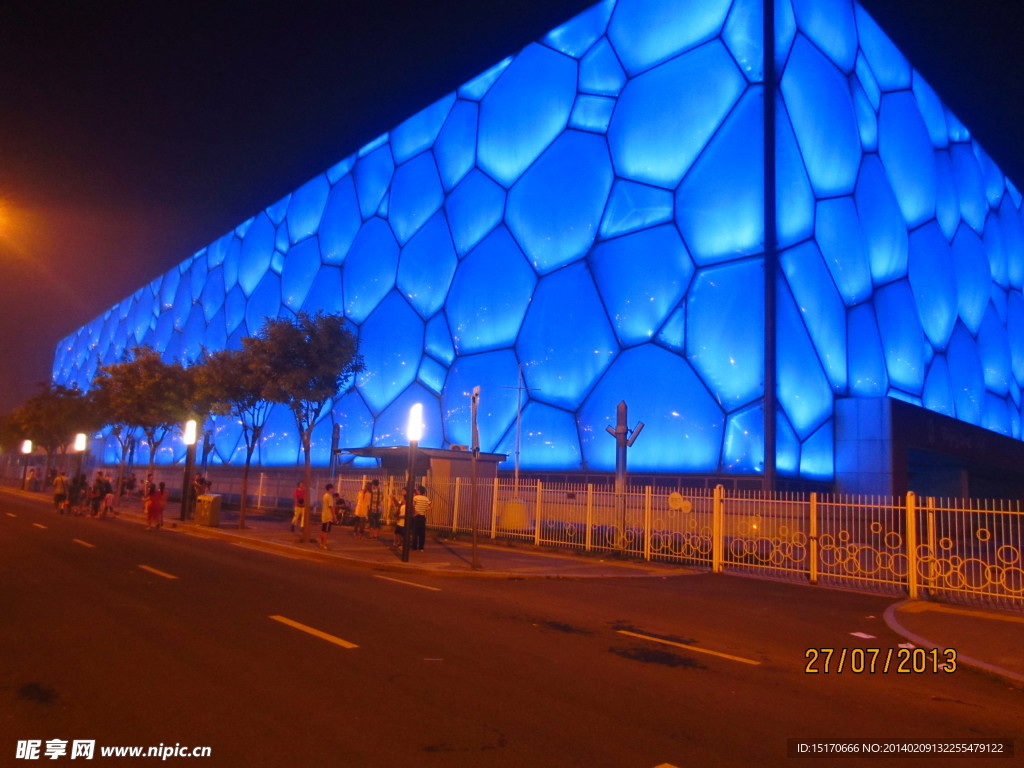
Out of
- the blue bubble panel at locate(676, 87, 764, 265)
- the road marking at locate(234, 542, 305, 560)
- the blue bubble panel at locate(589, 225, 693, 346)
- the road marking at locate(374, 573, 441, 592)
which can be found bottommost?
the road marking at locate(234, 542, 305, 560)

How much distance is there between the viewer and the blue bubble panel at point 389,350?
35.7 meters

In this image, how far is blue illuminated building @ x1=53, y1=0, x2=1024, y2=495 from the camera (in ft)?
79.0

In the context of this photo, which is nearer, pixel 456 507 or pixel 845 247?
pixel 456 507

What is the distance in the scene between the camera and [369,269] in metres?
39.5

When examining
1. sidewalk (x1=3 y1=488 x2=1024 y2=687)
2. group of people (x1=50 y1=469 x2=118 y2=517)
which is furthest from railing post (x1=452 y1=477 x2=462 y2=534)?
group of people (x1=50 y1=469 x2=118 y2=517)

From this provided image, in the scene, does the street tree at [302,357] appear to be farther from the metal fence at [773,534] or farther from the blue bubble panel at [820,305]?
the blue bubble panel at [820,305]

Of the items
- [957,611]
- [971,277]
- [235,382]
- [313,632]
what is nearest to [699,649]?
[313,632]

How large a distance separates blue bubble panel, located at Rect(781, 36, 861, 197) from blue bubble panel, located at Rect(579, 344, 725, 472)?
791 centimetres

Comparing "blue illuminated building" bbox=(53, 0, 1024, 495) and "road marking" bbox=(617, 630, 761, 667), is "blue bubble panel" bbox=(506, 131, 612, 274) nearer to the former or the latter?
"blue illuminated building" bbox=(53, 0, 1024, 495)

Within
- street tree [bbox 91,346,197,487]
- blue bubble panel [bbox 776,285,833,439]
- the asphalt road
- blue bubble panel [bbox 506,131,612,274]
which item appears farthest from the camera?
street tree [bbox 91,346,197,487]

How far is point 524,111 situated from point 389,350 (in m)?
12.6

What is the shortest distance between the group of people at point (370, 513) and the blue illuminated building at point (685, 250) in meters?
7.82

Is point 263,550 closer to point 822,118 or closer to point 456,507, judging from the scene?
point 456,507

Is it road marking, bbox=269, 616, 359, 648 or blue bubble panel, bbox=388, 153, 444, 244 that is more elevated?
blue bubble panel, bbox=388, 153, 444, 244
